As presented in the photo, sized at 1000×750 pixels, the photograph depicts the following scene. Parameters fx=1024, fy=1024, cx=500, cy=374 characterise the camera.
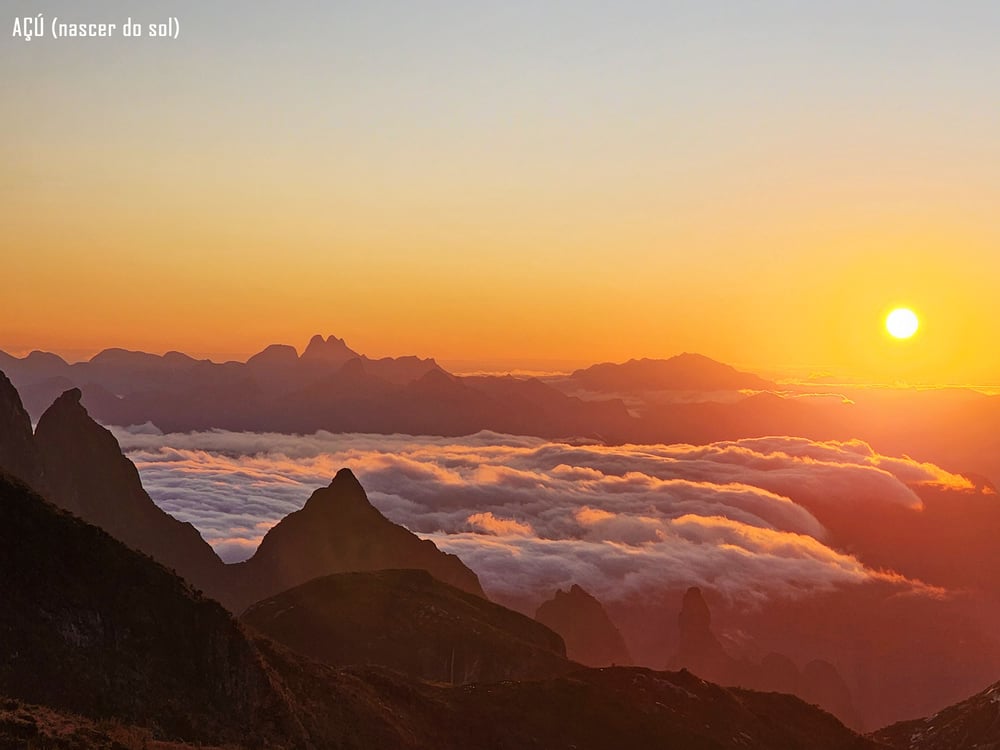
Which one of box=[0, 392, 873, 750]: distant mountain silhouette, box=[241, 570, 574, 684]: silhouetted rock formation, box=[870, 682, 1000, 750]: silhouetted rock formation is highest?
box=[0, 392, 873, 750]: distant mountain silhouette

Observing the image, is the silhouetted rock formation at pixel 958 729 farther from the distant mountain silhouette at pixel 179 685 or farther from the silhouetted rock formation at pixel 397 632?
the silhouetted rock formation at pixel 397 632

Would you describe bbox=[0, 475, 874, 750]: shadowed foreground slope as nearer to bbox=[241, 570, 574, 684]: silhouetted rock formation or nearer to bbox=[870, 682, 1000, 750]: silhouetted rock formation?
bbox=[241, 570, 574, 684]: silhouetted rock formation

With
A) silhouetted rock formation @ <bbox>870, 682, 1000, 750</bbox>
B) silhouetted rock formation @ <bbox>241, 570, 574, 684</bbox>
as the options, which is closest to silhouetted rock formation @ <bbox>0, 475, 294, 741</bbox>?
silhouetted rock formation @ <bbox>241, 570, 574, 684</bbox>

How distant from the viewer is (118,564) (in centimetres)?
8012

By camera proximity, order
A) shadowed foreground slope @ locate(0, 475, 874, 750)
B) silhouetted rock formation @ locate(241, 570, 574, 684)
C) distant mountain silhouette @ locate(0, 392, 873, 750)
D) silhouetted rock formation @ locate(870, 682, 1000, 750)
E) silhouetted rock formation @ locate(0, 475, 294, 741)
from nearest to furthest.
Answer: distant mountain silhouette @ locate(0, 392, 873, 750), silhouetted rock formation @ locate(0, 475, 294, 741), shadowed foreground slope @ locate(0, 475, 874, 750), silhouetted rock formation @ locate(870, 682, 1000, 750), silhouetted rock formation @ locate(241, 570, 574, 684)

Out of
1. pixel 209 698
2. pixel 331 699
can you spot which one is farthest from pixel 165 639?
pixel 331 699

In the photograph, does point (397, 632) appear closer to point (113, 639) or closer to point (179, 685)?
point (179, 685)

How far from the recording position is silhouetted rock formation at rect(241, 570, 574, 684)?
505 feet

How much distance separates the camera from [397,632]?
160625mm

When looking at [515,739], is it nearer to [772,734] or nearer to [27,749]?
[772,734]

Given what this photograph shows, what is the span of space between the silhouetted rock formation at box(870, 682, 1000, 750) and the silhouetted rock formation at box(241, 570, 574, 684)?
2020 inches

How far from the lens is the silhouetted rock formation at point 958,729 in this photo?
13562cm

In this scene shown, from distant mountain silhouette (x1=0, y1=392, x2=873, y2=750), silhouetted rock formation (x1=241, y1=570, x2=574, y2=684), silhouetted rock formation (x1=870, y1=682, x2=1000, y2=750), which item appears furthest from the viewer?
silhouetted rock formation (x1=241, y1=570, x2=574, y2=684)

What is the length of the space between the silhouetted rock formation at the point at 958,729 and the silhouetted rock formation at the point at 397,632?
5132 cm
